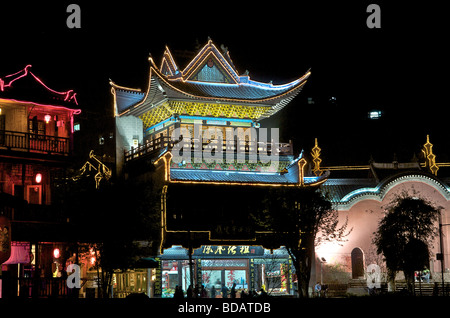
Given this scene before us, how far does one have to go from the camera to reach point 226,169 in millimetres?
49250

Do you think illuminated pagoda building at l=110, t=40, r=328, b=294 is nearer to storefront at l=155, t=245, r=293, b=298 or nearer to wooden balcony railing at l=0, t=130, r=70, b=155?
storefront at l=155, t=245, r=293, b=298

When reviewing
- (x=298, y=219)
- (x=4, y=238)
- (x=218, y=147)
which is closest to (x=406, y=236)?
(x=298, y=219)

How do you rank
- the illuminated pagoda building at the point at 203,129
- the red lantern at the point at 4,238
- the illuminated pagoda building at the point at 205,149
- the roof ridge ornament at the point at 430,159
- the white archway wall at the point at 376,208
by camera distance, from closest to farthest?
1. the red lantern at the point at 4,238
2. the illuminated pagoda building at the point at 205,149
3. the illuminated pagoda building at the point at 203,129
4. the white archway wall at the point at 376,208
5. the roof ridge ornament at the point at 430,159

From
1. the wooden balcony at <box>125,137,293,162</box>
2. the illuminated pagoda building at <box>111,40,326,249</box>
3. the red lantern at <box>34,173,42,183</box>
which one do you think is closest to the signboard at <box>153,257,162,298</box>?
the illuminated pagoda building at <box>111,40,326,249</box>

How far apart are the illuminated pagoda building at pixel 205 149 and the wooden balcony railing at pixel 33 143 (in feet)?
21.8

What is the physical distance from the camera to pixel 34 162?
40281 millimetres

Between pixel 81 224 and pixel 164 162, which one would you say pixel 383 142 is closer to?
pixel 164 162

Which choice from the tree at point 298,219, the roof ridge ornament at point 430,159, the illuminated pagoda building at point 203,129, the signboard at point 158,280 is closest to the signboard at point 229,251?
the illuminated pagoda building at point 203,129

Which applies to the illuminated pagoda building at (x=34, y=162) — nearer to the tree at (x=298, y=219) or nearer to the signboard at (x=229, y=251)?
the signboard at (x=229, y=251)

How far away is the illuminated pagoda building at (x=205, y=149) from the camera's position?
46.4m

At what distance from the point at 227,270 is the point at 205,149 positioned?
7.70 meters

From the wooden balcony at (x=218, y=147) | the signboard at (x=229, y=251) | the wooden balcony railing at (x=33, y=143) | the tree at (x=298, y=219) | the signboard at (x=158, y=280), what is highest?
the wooden balcony at (x=218, y=147)

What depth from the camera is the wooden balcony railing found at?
39.8 meters

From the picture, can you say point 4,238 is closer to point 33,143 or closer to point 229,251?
point 33,143
